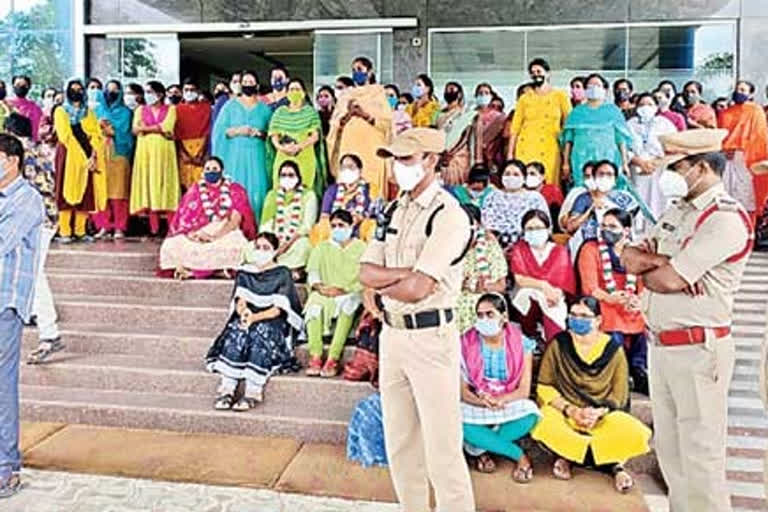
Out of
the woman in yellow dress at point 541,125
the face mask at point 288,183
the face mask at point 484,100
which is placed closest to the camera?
the face mask at point 288,183

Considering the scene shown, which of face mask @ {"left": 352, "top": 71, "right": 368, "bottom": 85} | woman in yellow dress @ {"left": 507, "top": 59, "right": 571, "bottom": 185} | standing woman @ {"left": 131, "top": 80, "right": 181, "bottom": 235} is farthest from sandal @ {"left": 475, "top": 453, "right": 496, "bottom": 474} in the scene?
standing woman @ {"left": 131, "top": 80, "right": 181, "bottom": 235}

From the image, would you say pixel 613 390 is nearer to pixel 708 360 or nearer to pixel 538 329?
pixel 538 329

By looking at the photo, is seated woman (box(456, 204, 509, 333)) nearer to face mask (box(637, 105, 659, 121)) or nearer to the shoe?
the shoe

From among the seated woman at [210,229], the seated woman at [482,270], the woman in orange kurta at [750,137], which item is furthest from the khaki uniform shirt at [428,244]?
the woman in orange kurta at [750,137]

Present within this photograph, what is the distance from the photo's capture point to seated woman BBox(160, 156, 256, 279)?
5617mm

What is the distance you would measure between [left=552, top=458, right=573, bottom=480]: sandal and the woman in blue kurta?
10.9 ft

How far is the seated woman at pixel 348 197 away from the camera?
5195 mm

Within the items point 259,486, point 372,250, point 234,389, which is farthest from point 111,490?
point 372,250

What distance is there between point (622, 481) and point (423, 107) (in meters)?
4.35

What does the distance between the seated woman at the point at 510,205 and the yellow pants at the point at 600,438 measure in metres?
1.45

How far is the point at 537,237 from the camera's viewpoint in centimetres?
456

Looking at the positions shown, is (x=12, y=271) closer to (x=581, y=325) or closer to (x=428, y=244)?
(x=428, y=244)

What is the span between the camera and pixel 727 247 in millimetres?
2695

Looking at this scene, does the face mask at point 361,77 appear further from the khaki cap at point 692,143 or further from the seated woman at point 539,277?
the khaki cap at point 692,143
